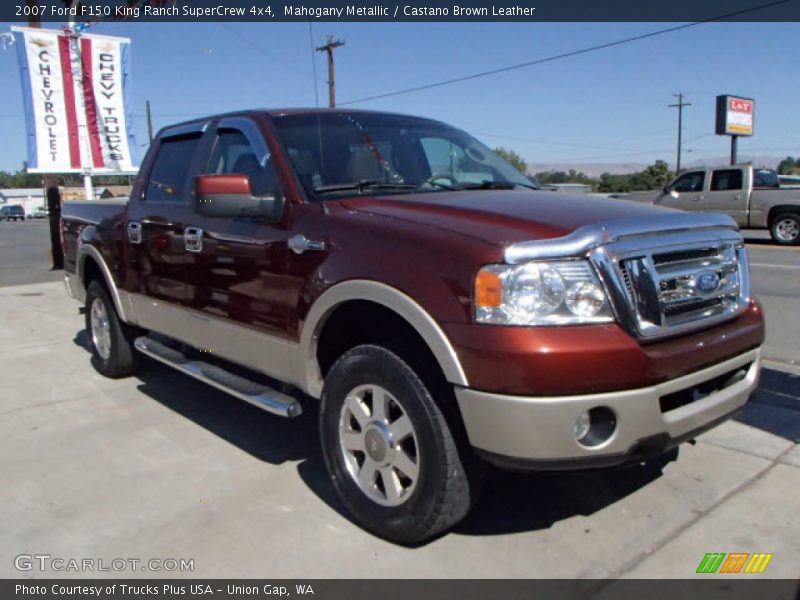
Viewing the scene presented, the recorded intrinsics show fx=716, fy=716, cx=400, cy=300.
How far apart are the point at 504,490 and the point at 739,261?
160cm

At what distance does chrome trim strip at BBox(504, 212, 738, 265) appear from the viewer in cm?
267

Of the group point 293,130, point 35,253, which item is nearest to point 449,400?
point 293,130

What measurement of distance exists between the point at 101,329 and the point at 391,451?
385 centimetres

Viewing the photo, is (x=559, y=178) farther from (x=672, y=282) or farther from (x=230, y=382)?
(x=672, y=282)

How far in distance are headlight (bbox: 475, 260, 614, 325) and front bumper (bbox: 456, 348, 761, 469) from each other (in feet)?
0.94

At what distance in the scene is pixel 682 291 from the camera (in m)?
2.94

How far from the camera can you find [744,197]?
17797 mm

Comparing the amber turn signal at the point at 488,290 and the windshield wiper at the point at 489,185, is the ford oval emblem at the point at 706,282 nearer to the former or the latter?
the amber turn signal at the point at 488,290

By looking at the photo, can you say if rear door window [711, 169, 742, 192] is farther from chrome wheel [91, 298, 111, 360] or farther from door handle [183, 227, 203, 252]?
door handle [183, 227, 203, 252]

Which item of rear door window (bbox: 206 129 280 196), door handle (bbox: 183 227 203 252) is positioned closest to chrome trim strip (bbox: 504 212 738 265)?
rear door window (bbox: 206 129 280 196)

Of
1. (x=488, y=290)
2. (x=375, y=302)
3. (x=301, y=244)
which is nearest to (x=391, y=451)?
(x=375, y=302)
